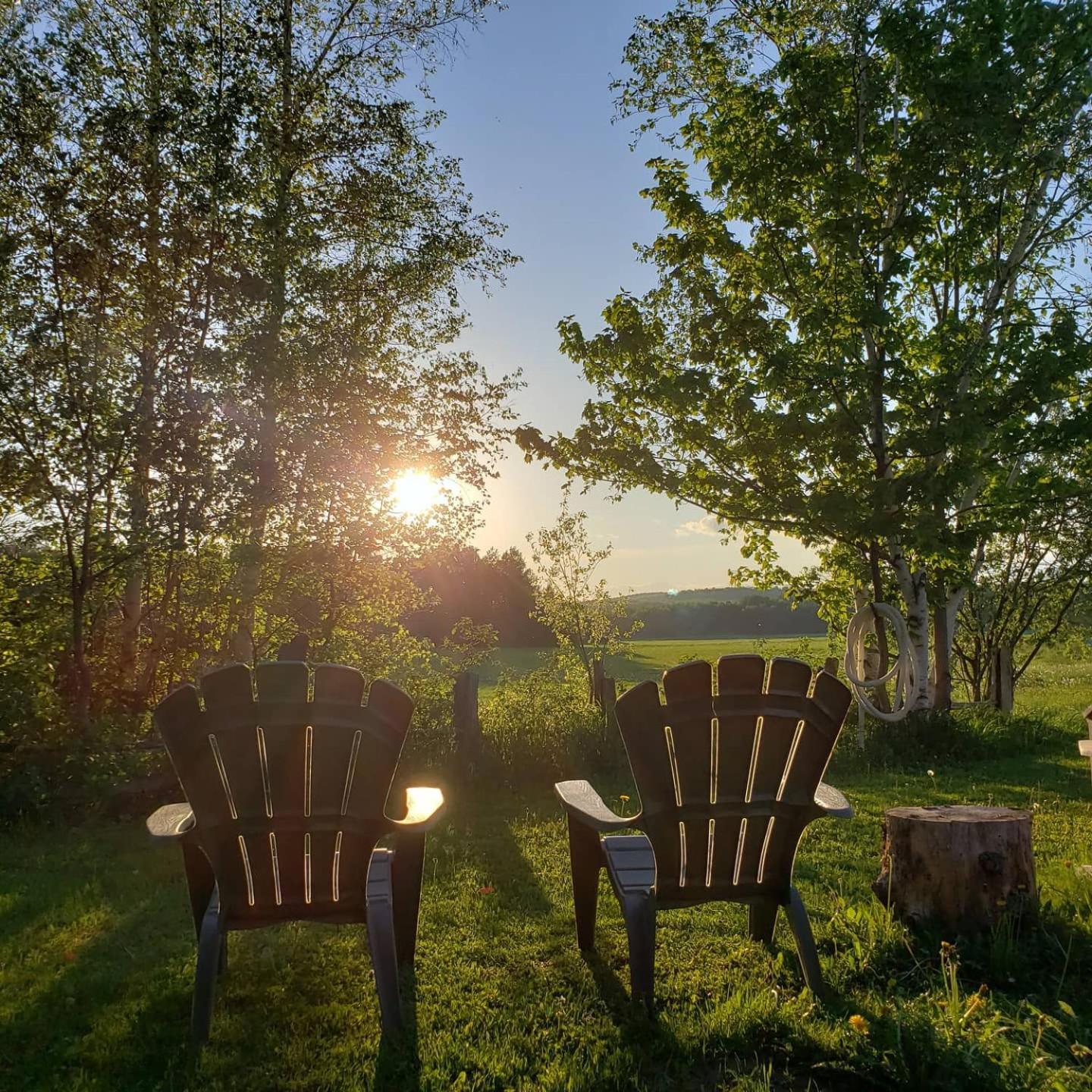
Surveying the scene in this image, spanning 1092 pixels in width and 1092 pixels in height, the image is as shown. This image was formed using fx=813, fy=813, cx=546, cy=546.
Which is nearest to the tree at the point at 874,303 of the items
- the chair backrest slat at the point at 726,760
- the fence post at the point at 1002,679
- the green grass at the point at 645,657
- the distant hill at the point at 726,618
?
the fence post at the point at 1002,679

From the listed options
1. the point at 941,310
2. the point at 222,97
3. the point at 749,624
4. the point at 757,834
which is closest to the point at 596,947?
the point at 757,834

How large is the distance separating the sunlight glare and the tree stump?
6.00 m

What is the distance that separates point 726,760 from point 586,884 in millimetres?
905

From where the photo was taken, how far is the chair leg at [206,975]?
259 centimetres

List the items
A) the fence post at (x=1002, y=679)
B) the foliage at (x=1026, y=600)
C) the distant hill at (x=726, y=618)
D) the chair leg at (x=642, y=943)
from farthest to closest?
the distant hill at (x=726, y=618) → the fence post at (x=1002, y=679) → the foliage at (x=1026, y=600) → the chair leg at (x=642, y=943)

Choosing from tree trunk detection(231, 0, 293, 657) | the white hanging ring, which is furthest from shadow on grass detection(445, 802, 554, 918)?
the white hanging ring

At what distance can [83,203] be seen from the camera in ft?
19.5

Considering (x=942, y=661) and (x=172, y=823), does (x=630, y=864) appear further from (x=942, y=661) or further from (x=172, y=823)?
(x=942, y=661)

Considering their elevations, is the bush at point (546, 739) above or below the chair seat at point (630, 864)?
below

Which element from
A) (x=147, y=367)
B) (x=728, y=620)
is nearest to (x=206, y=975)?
(x=147, y=367)

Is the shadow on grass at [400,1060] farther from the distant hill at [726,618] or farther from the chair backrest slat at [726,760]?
the distant hill at [726,618]

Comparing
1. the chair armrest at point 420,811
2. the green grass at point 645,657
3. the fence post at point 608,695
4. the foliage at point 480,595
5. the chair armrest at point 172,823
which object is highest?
the foliage at point 480,595

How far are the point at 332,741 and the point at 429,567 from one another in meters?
6.33

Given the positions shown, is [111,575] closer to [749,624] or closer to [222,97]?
[222,97]
